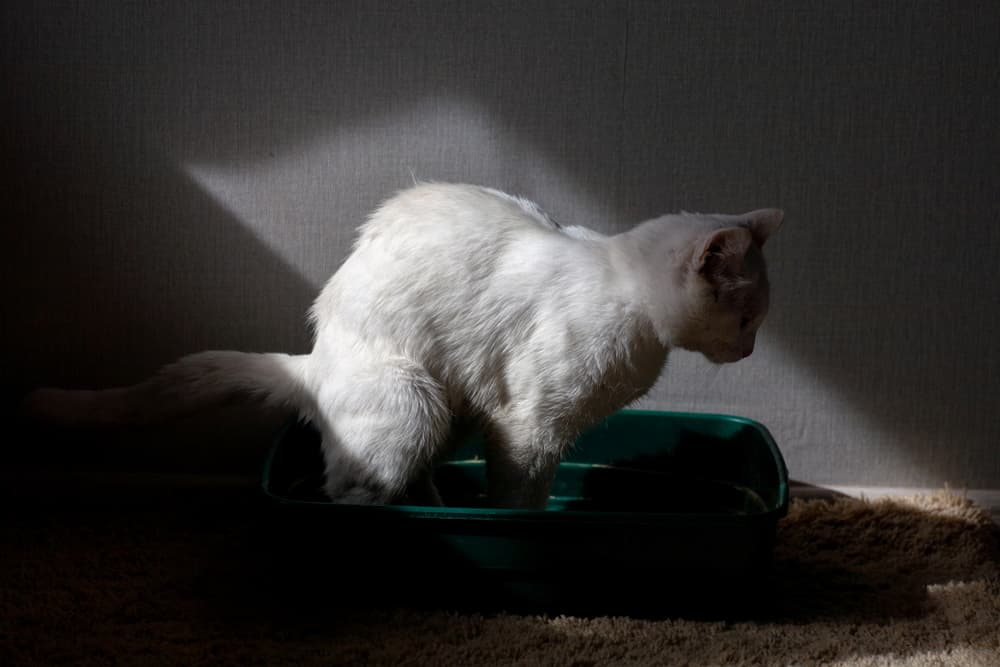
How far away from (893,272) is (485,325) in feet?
3.05

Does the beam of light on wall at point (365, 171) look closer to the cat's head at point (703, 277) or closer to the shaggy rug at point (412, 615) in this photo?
the cat's head at point (703, 277)

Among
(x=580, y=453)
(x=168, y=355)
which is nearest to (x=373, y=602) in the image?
(x=580, y=453)

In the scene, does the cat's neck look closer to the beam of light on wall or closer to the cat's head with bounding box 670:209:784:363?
the cat's head with bounding box 670:209:784:363

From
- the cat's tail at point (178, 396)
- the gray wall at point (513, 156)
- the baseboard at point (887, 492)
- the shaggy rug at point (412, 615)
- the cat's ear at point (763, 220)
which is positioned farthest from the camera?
the baseboard at point (887, 492)

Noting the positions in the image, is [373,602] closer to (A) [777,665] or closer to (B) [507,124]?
(A) [777,665]

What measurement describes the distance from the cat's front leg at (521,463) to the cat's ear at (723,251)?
14.4 inches

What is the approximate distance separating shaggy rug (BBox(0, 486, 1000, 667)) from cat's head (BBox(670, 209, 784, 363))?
1.31 ft

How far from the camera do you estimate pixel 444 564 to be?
1466 millimetres

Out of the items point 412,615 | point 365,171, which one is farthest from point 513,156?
point 412,615

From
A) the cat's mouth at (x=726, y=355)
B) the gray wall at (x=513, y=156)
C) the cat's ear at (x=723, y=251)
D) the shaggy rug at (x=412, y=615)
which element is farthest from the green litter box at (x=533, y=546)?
the gray wall at (x=513, y=156)

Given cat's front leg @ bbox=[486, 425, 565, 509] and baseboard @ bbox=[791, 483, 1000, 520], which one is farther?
baseboard @ bbox=[791, 483, 1000, 520]

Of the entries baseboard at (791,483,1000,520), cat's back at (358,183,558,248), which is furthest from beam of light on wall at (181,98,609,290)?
baseboard at (791,483,1000,520)

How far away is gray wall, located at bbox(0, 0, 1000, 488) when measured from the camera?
1.83m

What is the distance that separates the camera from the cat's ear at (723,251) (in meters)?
1.40
